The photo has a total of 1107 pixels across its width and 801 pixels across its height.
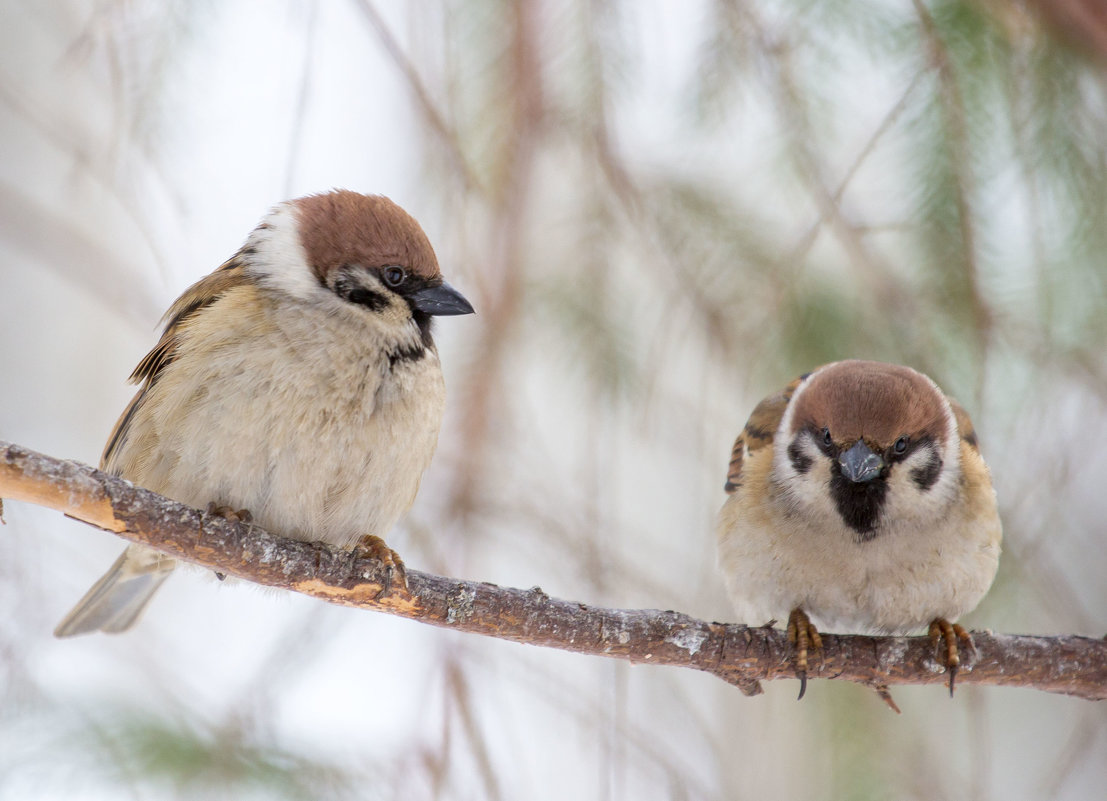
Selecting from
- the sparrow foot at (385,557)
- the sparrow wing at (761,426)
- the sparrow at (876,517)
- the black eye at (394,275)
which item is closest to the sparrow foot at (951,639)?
the sparrow at (876,517)

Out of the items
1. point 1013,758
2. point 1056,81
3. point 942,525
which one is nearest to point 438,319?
point 942,525

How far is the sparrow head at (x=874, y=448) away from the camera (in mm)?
2146

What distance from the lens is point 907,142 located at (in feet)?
7.11

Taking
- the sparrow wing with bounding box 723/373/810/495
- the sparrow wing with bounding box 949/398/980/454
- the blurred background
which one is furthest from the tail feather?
the sparrow wing with bounding box 949/398/980/454

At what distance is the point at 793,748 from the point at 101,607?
5.36 ft

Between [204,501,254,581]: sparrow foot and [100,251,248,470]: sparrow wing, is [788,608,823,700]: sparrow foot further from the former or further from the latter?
[100,251,248,470]: sparrow wing

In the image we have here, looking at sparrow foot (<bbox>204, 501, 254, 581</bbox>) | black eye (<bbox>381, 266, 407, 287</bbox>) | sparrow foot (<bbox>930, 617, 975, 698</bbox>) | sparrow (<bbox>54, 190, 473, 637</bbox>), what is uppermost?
black eye (<bbox>381, 266, 407, 287</bbox>)

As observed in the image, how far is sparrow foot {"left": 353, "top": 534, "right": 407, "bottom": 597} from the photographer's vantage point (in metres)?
1.83

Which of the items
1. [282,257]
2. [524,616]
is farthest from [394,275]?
[524,616]

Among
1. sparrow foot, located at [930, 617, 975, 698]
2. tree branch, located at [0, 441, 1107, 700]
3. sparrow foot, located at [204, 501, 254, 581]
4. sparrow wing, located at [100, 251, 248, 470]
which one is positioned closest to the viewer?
tree branch, located at [0, 441, 1107, 700]

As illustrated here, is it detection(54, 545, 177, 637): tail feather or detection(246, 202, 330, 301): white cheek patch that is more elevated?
detection(246, 202, 330, 301): white cheek patch

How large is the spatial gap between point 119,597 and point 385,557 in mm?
868

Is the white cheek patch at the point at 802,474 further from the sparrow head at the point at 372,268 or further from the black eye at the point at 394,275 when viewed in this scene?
the black eye at the point at 394,275

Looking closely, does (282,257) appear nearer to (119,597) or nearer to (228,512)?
(228,512)
